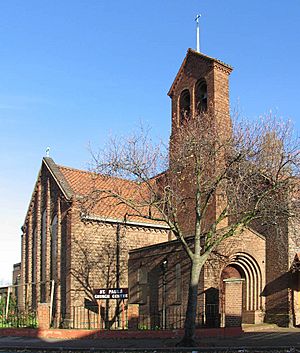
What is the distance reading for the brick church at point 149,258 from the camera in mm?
25875

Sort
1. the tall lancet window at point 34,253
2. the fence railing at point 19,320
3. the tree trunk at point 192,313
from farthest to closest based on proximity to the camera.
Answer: the tall lancet window at point 34,253
the fence railing at point 19,320
the tree trunk at point 192,313

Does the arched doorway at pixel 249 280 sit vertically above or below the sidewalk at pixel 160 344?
above

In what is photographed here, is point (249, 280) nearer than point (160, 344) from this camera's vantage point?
No

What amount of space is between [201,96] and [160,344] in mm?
18511

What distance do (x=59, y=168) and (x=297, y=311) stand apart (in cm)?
1712

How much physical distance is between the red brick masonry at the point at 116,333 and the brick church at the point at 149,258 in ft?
4.08

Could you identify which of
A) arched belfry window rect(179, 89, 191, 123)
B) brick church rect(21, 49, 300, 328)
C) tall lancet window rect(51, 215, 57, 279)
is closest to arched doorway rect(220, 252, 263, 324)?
brick church rect(21, 49, 300, 328)

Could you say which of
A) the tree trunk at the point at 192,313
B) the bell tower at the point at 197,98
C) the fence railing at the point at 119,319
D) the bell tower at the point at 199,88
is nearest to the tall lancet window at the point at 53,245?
the fence railing at the point at 119,319

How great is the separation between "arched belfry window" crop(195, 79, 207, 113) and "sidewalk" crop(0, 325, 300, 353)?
50.2ft

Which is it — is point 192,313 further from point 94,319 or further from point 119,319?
point 119,319

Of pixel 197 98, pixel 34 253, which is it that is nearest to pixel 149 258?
pixel 34 253

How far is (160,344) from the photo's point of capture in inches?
Answer: 781

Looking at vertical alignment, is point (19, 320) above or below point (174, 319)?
below

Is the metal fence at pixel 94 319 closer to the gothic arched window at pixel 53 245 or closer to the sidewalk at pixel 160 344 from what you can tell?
the gothic arched window at pixel 53 245
